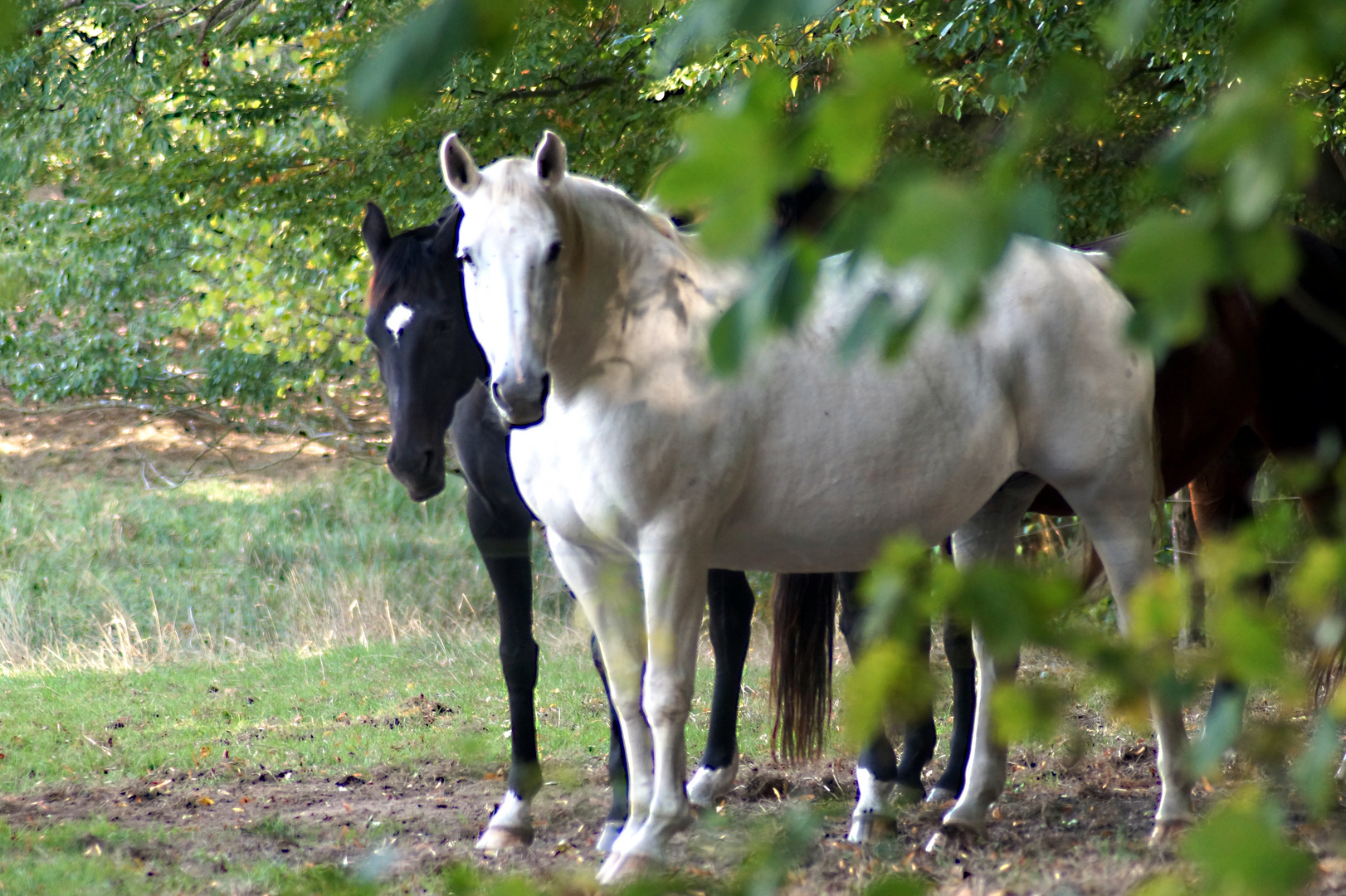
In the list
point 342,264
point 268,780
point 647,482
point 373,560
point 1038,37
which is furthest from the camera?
point 373,560

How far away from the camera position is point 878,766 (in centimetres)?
347

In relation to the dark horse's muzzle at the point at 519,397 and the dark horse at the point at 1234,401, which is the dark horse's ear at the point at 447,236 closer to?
the dark horse's muzzle at the point at 519,397

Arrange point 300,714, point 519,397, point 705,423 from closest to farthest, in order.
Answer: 1. point 519,397
2. point 705,423
3. point 300,714

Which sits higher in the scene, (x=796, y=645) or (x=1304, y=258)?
(x=1304, y=258)

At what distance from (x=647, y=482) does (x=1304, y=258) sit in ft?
7.68

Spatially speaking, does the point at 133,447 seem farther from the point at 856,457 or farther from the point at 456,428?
the point at 856,457

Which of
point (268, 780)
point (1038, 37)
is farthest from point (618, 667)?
point (1038, 37)

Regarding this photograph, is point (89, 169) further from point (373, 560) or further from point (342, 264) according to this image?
point (373, 560)

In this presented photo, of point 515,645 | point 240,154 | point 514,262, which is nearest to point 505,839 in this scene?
point 515,645

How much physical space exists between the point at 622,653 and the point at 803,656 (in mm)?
1338

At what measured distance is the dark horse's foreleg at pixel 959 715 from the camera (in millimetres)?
3955

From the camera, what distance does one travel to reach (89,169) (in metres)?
8.88

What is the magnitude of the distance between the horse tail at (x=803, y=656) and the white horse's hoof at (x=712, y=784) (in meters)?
0.24

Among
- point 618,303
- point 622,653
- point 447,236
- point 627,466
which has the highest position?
point 447,236
